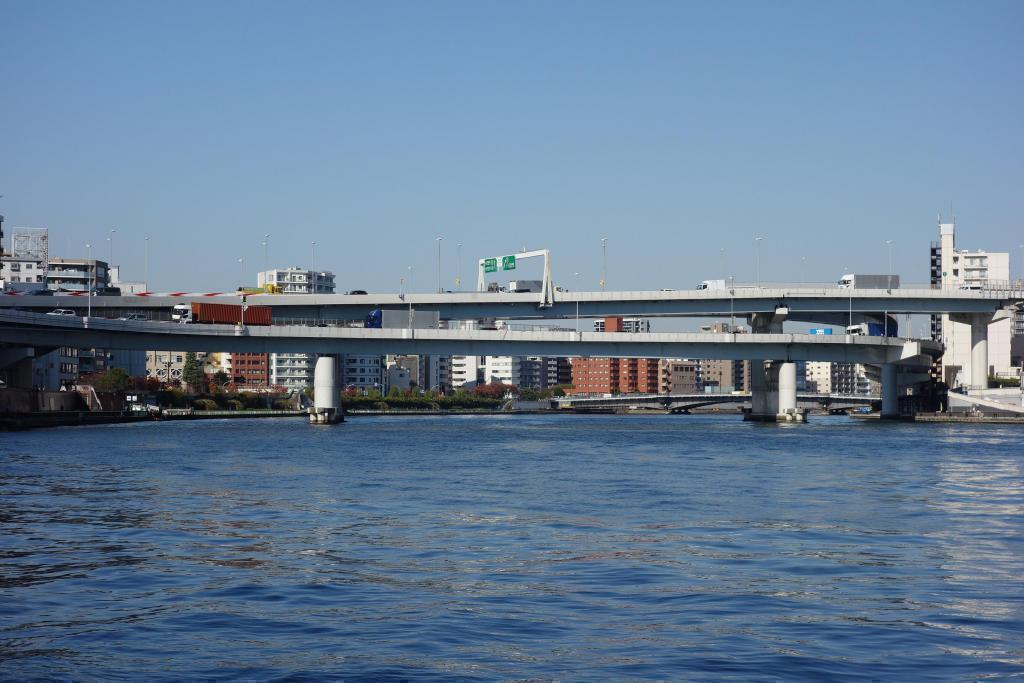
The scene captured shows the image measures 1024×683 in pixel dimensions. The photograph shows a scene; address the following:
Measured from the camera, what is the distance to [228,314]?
11644 cm

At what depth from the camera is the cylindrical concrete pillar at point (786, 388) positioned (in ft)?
416

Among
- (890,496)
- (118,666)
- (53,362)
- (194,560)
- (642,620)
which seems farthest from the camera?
(53,362)

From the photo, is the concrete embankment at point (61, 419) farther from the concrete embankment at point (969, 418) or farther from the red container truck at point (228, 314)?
the concrete embankment at point (969, 418)

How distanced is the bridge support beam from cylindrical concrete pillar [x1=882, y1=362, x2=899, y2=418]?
6432 centimetres

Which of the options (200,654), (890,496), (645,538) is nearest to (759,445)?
(890,496)

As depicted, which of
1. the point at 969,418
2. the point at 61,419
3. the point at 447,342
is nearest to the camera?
the point at 61,419

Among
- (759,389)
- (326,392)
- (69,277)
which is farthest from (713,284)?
(69,277)

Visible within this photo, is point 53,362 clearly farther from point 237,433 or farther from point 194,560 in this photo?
point 194,560

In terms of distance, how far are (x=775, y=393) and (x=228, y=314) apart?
60.3 m

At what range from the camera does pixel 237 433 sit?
96688 millimetres

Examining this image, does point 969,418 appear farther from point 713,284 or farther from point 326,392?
point 326,392

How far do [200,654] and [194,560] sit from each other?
8874mm

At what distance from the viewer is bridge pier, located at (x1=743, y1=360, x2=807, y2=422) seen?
127875mm

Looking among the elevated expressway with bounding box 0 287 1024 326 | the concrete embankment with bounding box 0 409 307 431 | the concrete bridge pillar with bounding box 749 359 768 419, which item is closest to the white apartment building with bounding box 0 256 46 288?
the concrete embankment with bounding box 0 409 307 431
